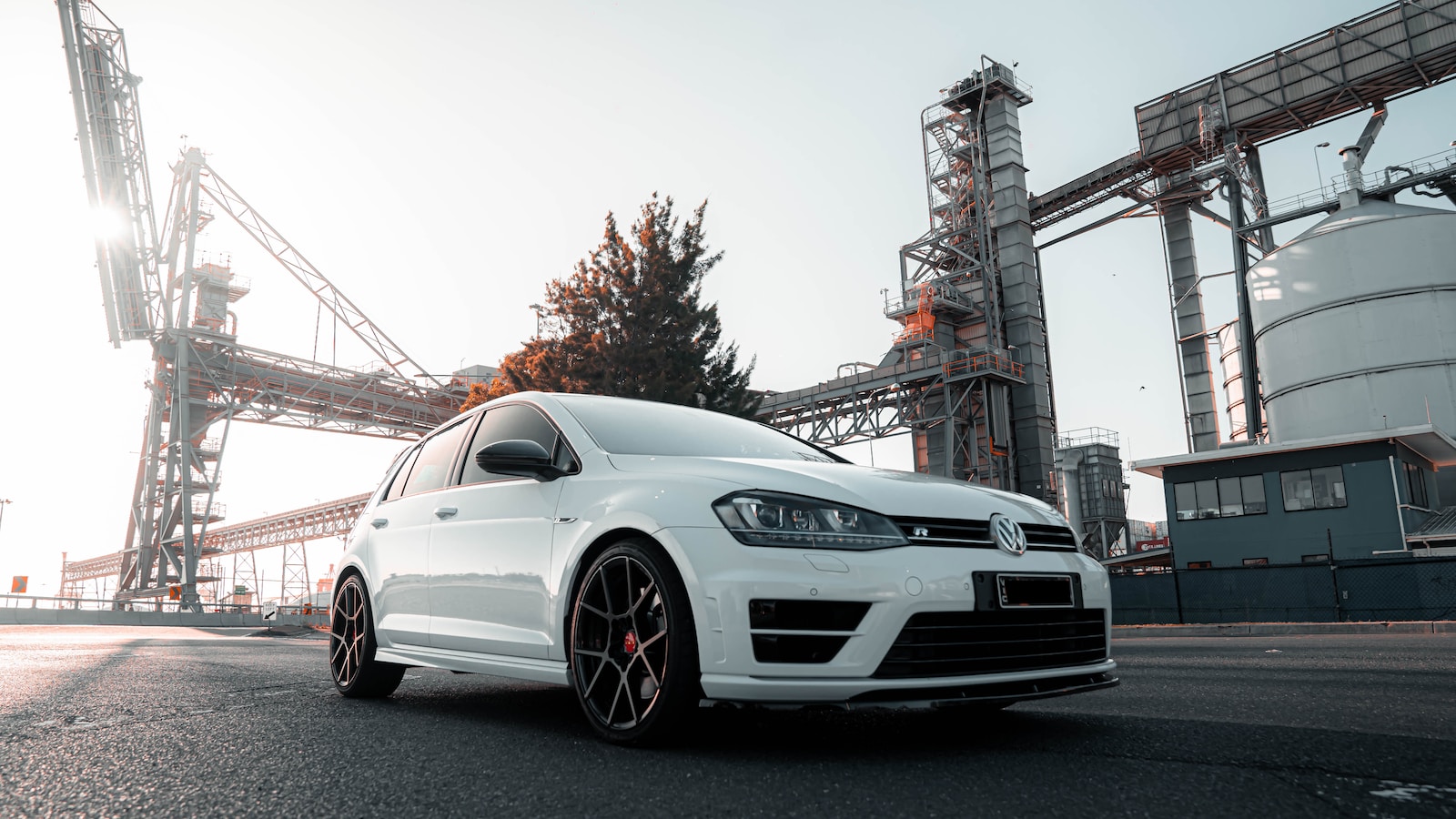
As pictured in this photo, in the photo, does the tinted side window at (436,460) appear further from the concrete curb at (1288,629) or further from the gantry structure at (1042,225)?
the gantry structure at (1042,225)

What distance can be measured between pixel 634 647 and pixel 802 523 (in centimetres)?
73

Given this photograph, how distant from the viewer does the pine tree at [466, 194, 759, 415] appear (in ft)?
68.4

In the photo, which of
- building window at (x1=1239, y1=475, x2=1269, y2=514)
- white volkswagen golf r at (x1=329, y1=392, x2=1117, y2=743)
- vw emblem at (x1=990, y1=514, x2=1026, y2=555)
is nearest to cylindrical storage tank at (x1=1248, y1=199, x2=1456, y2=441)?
building window at (x1=1239, y1=475, x2=1269, y2=514)

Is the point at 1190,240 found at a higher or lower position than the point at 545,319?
higher

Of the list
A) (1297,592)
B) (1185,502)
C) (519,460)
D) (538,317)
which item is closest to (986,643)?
(519,460)

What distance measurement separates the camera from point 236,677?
6.10 meters

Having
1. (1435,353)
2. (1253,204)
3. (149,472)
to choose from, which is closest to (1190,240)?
(1253,204)

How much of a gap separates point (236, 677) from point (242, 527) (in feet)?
278

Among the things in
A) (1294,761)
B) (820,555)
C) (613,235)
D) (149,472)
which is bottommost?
(1294,761)

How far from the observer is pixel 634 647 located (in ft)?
10.5

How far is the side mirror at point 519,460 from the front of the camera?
3.79 metres

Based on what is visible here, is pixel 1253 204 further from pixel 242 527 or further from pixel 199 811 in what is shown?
pixel 242 527

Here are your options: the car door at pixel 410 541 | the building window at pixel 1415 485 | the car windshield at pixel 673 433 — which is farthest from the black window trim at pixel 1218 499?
the car door at pixel 410 541

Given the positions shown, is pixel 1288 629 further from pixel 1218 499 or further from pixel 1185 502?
pixel 1185 502
